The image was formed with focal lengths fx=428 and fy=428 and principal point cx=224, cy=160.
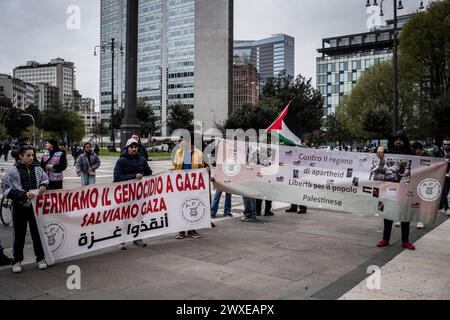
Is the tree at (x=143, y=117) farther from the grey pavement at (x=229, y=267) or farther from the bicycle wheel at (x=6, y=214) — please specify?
the grey pavement at (x=229, y=267)

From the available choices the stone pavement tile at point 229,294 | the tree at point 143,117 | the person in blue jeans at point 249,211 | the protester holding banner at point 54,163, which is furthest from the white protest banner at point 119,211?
the tree at point 143,117

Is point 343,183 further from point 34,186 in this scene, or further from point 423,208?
point 34,186

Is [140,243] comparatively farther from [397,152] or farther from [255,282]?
[397,152]

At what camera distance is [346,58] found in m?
113

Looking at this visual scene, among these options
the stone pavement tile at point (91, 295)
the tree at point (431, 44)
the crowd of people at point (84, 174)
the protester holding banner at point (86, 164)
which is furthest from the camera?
the tree at point (431, 44)

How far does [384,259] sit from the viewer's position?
657 centimetres

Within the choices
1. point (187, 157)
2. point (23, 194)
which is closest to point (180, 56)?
point (187, 157)

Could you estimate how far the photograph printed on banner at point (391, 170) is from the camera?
7535 mm

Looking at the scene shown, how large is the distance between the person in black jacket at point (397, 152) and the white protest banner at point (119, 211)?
125 inches

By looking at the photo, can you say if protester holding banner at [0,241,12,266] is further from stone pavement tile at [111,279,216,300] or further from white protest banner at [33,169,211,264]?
stone pavement tile at [111,279,216,300]

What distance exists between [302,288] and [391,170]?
11.6ft

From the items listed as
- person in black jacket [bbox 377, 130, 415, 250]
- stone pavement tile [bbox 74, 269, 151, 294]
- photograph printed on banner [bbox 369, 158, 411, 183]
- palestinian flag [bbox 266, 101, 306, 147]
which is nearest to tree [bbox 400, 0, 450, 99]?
palestinian flag [bbox 266, 101, 306, 147]
